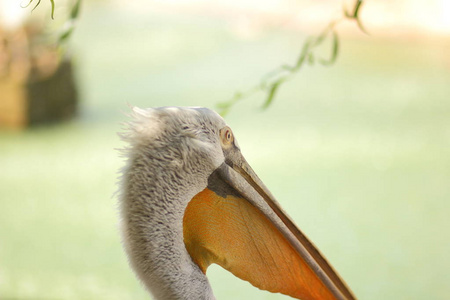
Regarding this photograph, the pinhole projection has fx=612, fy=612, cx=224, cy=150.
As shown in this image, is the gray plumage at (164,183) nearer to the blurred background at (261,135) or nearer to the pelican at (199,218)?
the pelican at (199,218)

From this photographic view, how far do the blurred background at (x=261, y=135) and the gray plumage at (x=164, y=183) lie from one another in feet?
0.36

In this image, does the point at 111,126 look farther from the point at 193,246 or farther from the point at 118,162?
the point at 193,246

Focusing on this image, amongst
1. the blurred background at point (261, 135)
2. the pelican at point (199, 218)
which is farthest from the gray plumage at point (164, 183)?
the blurred background at point (261, 135)

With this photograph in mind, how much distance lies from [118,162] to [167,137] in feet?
13.8

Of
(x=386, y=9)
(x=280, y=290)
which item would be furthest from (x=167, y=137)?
(x=386, y=9)

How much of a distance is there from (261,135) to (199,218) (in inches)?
176

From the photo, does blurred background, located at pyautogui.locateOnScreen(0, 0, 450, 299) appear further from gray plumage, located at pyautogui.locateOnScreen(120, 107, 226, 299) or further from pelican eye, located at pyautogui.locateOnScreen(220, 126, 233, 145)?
pelican eye, located at pyautogui.locateOnScreen(220, 126, 233, 145)

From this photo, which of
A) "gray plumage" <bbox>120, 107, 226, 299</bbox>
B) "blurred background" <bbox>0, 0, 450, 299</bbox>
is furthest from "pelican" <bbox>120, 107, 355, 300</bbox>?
"blurred background" <bbox>0, 0, 450, 299</bbox>

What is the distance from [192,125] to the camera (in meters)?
1.31

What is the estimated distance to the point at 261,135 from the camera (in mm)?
5836

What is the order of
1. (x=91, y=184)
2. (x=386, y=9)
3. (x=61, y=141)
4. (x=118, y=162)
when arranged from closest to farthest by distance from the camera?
1. (x=91, y=184)
2. (x=118, y=162)
3. (x=61, y=141)
4. (x=386, y=9)

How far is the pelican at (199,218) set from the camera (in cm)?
130

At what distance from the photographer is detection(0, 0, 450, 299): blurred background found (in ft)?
12.2

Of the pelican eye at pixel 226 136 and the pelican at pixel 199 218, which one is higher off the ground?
the pelican eye at pixel 226 136
